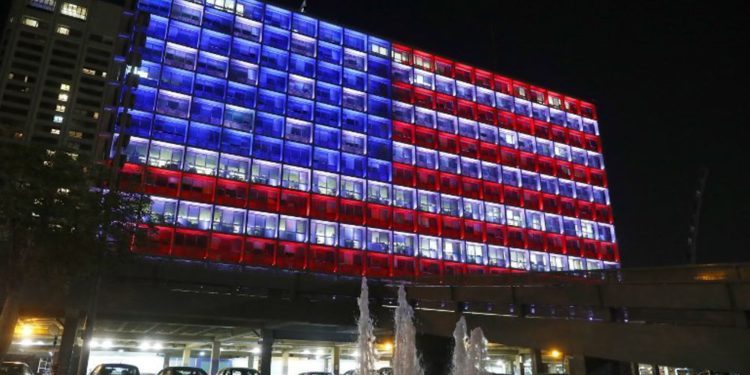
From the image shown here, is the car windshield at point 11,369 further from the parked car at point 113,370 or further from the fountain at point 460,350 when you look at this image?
the fountain at point 460,350

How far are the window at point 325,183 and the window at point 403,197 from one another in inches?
339

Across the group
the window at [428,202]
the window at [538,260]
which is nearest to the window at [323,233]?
the window at [428,202]

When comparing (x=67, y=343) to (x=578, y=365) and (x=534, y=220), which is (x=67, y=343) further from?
(x=534, y=220)

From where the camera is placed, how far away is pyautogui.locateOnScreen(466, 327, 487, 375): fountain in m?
17.9

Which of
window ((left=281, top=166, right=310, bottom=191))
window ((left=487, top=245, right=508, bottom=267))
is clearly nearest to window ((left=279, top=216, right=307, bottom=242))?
window ((left=281, top=166, right=310, bottom=191))

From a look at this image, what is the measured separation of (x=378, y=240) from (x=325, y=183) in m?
9.97

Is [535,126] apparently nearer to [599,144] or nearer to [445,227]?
[599,144]

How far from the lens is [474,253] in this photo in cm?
7562

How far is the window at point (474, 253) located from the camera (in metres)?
74.9

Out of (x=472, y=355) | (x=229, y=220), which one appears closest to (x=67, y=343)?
(x=472, y=355)

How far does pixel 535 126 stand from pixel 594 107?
16.3 meters

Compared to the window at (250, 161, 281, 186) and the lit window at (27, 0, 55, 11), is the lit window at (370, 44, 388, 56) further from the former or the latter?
the lit window at (27, 0, 55, 11)

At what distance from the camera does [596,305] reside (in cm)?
1500

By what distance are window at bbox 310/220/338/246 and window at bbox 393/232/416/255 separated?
854 cm
